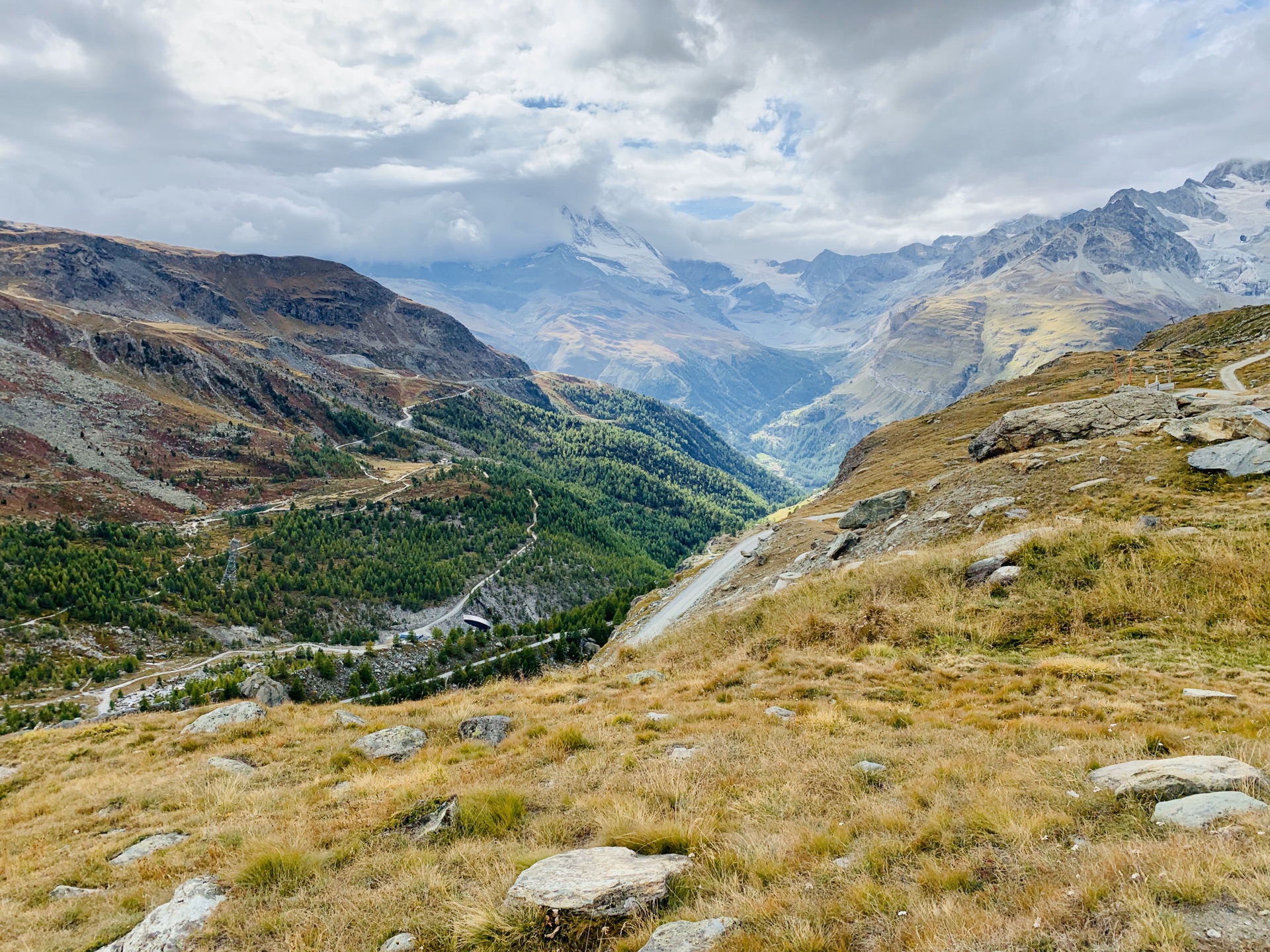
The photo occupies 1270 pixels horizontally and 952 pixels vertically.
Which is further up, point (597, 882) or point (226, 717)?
point (597, 882)

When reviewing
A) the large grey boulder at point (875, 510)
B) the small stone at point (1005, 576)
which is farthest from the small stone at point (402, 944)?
the large grey boulder at point (875, 510)

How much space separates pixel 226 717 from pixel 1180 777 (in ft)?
83.7

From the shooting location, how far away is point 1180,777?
7.29 meters

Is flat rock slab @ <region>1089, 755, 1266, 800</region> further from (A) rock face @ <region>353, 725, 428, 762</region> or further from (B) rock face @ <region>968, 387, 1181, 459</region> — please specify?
(B) rock face @ <region>968, 387, 1181, 459</region>

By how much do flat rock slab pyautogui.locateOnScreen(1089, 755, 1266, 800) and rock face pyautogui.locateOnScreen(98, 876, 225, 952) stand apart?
40.6ft

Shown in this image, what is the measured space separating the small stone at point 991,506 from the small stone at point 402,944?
29009 millimetres

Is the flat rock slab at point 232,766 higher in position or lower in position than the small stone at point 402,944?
lower

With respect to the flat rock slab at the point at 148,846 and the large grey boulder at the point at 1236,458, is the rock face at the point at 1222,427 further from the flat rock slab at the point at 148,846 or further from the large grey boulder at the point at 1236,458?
the flat rock slab at the point at 148,846

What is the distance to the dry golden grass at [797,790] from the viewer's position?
5.92 meters

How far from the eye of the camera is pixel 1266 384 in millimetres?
48969

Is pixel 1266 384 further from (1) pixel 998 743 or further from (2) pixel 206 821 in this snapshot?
(2) pixel 206 821

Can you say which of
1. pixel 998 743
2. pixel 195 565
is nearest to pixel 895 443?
pixel 998 743

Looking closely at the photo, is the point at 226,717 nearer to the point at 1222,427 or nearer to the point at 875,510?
the point at 875,510

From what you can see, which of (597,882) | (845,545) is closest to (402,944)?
(597,882)
